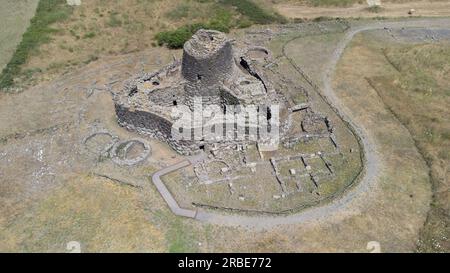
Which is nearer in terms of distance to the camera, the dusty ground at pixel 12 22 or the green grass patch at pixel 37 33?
the green grass patch at pixel 37 33

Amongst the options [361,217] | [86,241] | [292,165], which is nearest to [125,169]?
[86,241]

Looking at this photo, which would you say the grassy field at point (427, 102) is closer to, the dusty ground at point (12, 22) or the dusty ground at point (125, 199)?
the dusty ground at point (125, 199)

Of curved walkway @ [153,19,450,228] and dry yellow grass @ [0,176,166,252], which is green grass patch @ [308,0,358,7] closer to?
curved walkway @ [153,19,450,228]

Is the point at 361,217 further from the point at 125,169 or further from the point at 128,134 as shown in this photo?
the point at 128,134

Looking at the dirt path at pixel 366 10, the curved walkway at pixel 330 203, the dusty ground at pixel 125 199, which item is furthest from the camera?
the dirt path at pixel 366 10

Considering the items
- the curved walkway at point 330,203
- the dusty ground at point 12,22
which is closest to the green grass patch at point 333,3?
the curved walkway at point 330,203

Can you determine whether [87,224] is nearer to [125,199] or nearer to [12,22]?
[125,199]
